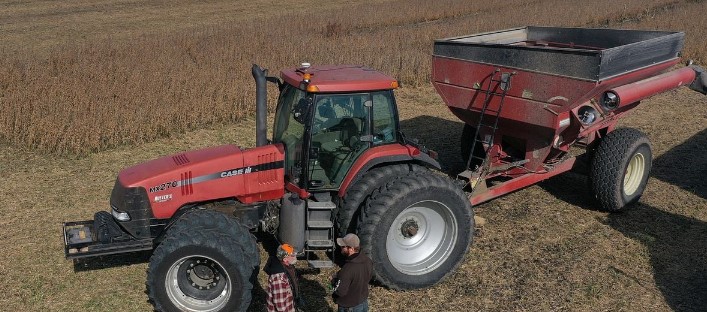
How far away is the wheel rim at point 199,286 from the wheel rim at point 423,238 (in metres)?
1.72

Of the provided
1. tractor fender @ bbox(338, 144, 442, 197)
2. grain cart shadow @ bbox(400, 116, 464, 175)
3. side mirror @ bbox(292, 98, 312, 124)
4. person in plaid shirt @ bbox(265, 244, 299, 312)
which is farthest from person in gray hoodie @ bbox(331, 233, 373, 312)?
grain cart shadow @ bbox(400, 116, 464, 175)

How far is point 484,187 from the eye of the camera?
7535 millimetres

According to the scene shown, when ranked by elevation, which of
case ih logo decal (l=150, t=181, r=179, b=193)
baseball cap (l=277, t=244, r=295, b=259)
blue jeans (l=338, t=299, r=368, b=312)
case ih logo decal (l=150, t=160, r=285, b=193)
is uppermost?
case ih logo decal (l=150, t=160, r=285, b=193)

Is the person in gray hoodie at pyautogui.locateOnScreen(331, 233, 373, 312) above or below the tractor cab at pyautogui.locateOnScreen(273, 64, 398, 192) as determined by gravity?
below

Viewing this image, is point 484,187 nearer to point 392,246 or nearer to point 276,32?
point 392,246

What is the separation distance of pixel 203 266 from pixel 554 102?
4440mm

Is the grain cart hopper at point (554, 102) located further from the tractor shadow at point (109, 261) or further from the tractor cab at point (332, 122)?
the tractor shadow at point (109, 261)

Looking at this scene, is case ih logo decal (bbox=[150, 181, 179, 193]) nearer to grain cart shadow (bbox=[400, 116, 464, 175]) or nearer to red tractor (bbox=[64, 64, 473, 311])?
red tractor (bbox=[64, 64, 473, 311])

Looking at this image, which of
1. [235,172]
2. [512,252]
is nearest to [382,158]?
[235,172]

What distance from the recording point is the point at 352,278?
195 inches

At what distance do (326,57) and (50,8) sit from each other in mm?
17709

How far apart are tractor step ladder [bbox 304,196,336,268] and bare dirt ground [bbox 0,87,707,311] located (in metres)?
0.49

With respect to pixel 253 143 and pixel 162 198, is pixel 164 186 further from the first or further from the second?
pixel 253 143

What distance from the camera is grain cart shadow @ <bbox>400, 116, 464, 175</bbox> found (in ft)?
32.8
